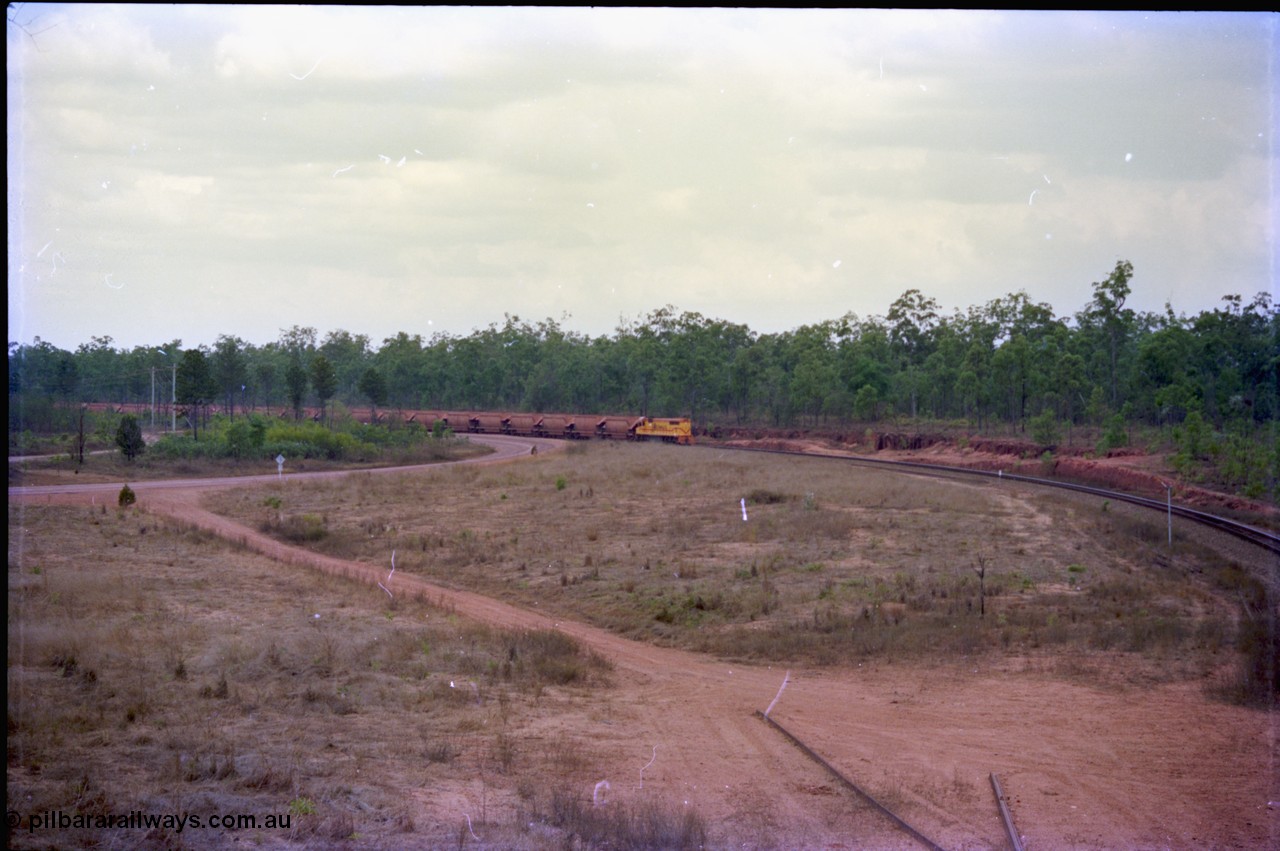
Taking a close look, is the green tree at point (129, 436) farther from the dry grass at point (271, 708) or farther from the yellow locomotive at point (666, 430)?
the yellow locomotive at point (666, 430)

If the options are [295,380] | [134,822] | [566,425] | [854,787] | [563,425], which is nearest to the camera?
[134,822]

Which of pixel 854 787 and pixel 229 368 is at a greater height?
pixel 229 368

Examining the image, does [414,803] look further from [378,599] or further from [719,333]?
[719,333]

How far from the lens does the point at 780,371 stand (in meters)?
72.6

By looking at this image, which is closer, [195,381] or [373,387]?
[195,381]

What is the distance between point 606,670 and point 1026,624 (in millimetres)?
7024

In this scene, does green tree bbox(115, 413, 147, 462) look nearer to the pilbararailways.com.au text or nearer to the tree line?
the tree line

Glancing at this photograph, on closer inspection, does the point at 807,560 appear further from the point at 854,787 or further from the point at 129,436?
the point at 129,436

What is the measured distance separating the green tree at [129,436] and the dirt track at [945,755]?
918 inches

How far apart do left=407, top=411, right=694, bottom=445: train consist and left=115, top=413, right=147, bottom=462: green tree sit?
28.7 metres

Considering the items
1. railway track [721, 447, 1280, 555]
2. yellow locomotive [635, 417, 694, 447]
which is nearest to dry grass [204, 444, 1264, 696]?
railway track [721, 447, 1280, 555]

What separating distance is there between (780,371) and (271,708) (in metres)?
64.7

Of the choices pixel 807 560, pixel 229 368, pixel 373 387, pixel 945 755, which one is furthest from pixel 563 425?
pixel 945 755

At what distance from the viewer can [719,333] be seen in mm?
75250
